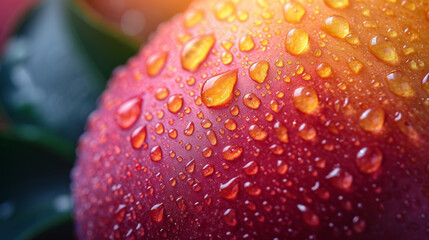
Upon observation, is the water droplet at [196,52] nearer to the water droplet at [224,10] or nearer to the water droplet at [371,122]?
the water droplet at [224,10]

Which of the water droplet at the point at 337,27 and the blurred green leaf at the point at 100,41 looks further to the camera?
the blurred green leaf at the point at 100,41

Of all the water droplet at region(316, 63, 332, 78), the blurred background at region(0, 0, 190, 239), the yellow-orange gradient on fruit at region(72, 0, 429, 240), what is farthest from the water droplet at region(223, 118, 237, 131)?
the blurred background at region(0, 0, 190, 239)

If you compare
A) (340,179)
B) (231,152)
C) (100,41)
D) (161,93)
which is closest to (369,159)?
(340,179)

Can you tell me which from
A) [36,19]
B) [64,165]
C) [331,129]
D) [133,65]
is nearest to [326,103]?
[331,129]

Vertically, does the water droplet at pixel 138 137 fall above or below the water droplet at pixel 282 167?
above

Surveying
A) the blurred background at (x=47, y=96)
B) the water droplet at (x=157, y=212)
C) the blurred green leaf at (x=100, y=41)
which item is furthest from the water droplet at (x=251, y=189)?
the blurred green leaf at (x=100, y=41)

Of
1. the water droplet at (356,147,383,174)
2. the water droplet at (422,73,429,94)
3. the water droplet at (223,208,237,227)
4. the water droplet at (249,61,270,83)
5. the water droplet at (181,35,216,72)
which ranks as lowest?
the water droplet at (356,147,383,174)

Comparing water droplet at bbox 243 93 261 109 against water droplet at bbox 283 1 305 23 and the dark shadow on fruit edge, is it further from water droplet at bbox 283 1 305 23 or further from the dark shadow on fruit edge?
the dark shadow on fruit edge

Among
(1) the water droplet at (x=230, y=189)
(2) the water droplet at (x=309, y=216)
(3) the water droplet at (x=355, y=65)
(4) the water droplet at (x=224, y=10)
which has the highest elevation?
(4) the water droplet at (x=224, y=10)

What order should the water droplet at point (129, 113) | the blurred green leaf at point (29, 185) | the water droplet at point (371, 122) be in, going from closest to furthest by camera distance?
the water droplet at point (371, 122) → the water droplet at point (129, 113) → the blurred green leaf at point (29, 185)
